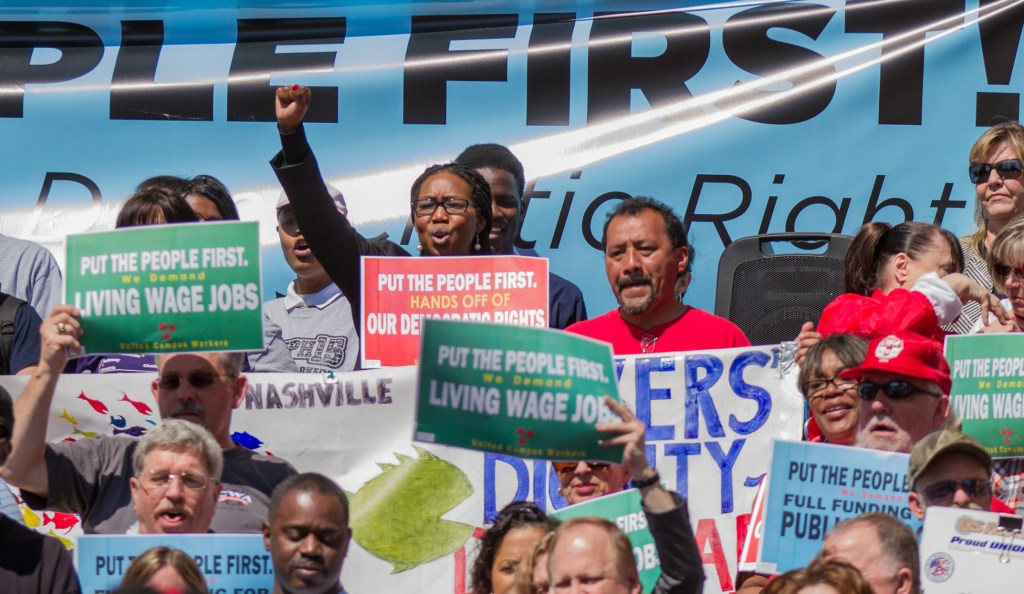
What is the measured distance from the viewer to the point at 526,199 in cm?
754

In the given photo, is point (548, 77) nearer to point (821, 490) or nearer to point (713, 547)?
point (713, 547)

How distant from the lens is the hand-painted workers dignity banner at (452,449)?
579 centimetres

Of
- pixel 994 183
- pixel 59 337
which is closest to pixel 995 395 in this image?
pixel 994 183

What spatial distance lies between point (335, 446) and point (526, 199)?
198cm

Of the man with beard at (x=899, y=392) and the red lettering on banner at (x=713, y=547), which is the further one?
the red lettering on banner at (x=713, y=547)

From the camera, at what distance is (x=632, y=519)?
4.79 meters

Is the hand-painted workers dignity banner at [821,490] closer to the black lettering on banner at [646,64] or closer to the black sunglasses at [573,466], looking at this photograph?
the black sunglasses at [573,466]

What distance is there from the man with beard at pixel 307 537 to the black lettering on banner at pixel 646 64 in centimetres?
324

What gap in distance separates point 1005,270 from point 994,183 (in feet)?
3.04

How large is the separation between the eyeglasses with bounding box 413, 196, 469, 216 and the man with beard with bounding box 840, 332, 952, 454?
1611 mm

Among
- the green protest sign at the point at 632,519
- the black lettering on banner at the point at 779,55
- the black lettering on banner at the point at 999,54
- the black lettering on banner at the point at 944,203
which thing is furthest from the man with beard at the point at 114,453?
the black lettering on banner at the point at 999,54

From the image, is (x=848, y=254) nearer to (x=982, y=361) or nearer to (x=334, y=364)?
(x=982, y=361)

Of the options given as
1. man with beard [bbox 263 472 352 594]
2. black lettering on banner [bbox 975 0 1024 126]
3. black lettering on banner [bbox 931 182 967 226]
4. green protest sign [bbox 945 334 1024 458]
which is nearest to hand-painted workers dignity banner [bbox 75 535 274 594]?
man with beard [bbox 263 472 352 594]

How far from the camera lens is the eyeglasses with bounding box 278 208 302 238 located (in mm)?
6516
